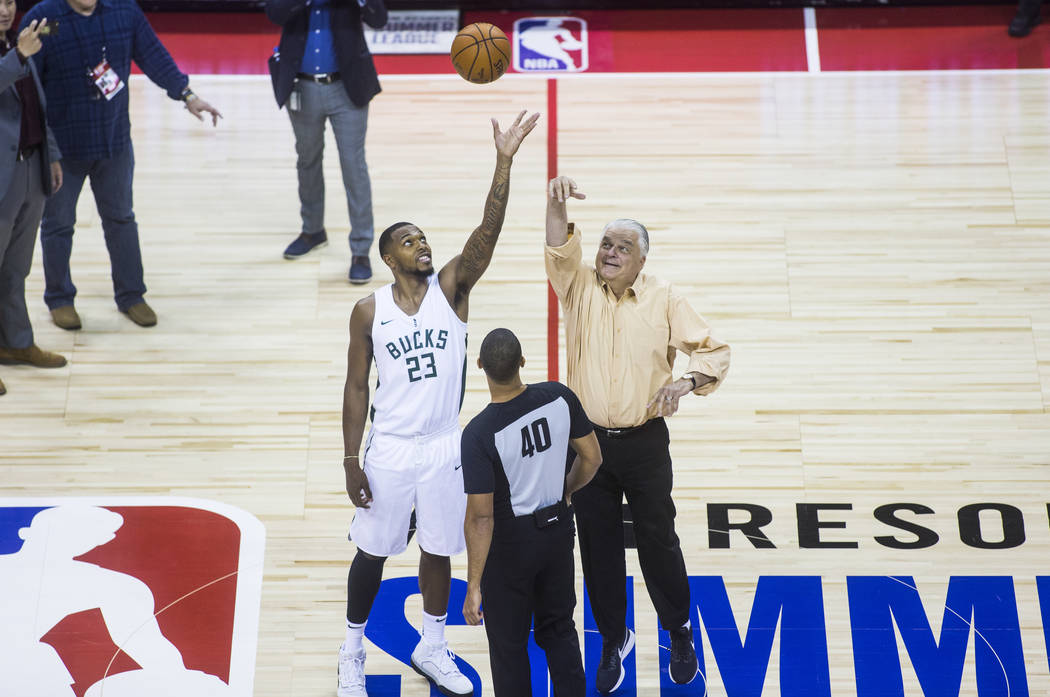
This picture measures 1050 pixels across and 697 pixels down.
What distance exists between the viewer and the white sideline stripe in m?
8.38

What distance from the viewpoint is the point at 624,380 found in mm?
4797

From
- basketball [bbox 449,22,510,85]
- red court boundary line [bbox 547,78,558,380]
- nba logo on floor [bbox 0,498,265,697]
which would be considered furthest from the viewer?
red court boundary line [bbox 547,78,558,380]

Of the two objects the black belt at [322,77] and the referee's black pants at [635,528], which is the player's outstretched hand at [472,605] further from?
the black belt at [322,77]

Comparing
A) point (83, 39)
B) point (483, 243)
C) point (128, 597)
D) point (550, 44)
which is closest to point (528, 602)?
point (483, 243)

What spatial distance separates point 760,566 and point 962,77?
13.2ft

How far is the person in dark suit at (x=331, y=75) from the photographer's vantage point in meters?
6.80

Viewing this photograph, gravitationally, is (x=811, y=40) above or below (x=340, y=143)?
above

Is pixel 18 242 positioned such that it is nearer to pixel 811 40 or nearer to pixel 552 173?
pixel 552 173

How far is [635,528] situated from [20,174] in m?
3.38

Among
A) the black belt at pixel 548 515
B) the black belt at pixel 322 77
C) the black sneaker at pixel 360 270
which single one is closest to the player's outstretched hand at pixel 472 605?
the black belt at pixel 548 515

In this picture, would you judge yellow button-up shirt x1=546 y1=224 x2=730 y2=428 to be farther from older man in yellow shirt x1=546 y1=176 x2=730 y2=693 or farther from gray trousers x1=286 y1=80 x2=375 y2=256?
gray trousers x1=286 y1=80 x2=375 y2=256

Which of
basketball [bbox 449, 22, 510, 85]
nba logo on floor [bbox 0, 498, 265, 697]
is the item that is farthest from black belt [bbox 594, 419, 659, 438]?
basketball [bbox 449, 22, 510, 85]

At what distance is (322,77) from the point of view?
22.4 feet

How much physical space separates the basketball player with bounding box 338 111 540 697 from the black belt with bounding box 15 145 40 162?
2.29 meters
